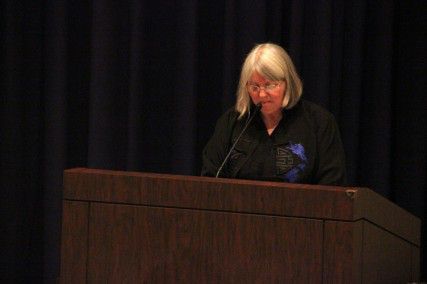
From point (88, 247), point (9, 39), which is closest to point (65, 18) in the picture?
point (9, 39)

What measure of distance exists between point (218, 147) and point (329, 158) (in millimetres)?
363

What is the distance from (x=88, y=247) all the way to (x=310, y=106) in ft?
3.17

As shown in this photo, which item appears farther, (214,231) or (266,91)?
(266,91)

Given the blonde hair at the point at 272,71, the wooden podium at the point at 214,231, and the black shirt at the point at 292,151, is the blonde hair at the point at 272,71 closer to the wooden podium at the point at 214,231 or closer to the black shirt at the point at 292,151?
the black shirt at the point at 292,151

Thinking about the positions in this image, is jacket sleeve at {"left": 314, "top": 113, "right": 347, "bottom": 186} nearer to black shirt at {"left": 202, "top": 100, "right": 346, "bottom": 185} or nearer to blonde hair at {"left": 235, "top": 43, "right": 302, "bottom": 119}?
black shirt at {"left": 202, "top": 100, "right": 346, "bottom": 185}

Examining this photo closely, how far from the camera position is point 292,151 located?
234cm

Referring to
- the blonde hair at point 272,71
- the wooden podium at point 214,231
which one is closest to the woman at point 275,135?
the blonde hair at point 272,71

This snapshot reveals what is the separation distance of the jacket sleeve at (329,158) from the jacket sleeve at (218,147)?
0.97 feet

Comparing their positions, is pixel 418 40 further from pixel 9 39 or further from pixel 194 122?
pixel 9 39

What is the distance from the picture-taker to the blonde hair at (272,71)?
2371 millimetres

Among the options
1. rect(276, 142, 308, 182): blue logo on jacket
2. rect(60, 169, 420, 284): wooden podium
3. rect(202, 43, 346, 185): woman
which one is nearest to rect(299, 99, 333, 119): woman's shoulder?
rect(202, 43, 346, 185): woman

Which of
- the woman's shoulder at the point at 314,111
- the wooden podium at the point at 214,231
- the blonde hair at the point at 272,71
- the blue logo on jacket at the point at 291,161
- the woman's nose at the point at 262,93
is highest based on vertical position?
the blonde hair at the point at 272,71

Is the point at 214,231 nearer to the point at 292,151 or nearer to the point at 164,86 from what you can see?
the point at 292,151

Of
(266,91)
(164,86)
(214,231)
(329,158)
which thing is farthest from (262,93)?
(164,86)
